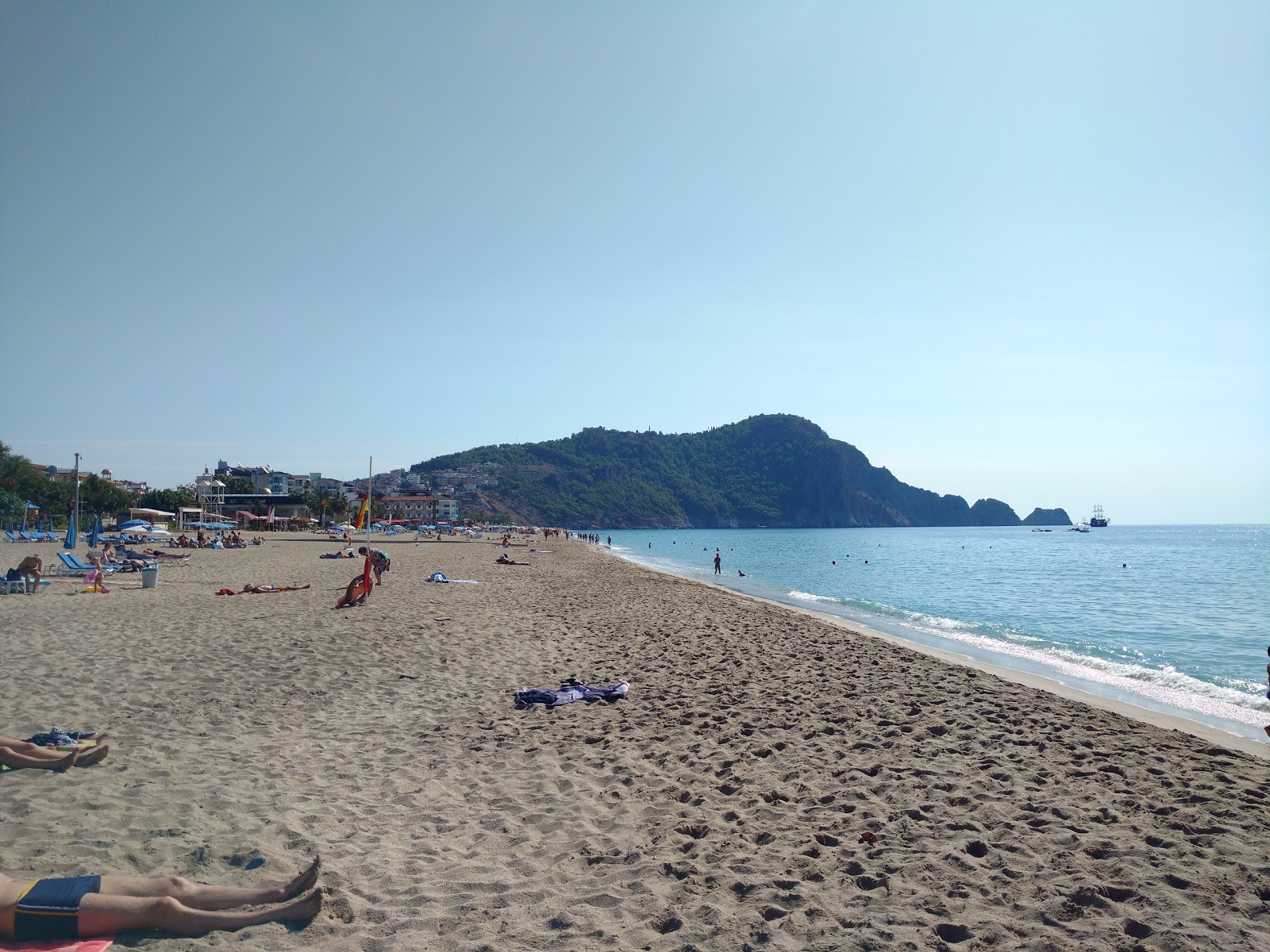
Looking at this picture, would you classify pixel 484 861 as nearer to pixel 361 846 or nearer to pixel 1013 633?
pixel 361 846

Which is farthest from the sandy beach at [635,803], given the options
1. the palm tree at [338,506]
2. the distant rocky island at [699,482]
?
the distant rocky island at [699,482]

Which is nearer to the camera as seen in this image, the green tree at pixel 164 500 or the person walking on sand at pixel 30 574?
the person walking on sand at pixel 30 574

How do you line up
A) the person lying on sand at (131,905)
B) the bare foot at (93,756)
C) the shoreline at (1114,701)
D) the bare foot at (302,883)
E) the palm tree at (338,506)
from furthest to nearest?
1. the palm tree at (338,506)
2. the shoreline at (1114,701)
3. the bare foot at (93,756)
4. the bare foot at (302,883)
5. the person lying on sand at (131,905)

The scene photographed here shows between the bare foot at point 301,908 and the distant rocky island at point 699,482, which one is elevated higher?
the distant rocky island at point 699,482

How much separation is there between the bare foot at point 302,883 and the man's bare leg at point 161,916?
112mm

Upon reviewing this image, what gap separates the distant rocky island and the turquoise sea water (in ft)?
363

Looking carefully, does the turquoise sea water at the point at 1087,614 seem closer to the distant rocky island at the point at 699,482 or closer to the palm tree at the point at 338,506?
the palm tree at the point at 338,506

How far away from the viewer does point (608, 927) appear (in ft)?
10.5

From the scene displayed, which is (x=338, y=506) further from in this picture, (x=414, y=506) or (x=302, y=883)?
(x=302, y=883)

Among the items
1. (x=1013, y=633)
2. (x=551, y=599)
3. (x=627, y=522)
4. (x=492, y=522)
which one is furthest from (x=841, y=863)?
(x=627, y=522)

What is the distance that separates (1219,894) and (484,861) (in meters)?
3.72

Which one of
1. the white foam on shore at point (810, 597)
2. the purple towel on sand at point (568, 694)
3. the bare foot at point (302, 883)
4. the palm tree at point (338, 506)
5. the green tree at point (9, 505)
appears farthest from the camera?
the palm tree at point (338, 506)

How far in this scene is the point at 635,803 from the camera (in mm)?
4699

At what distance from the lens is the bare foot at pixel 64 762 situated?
4.66 metres
